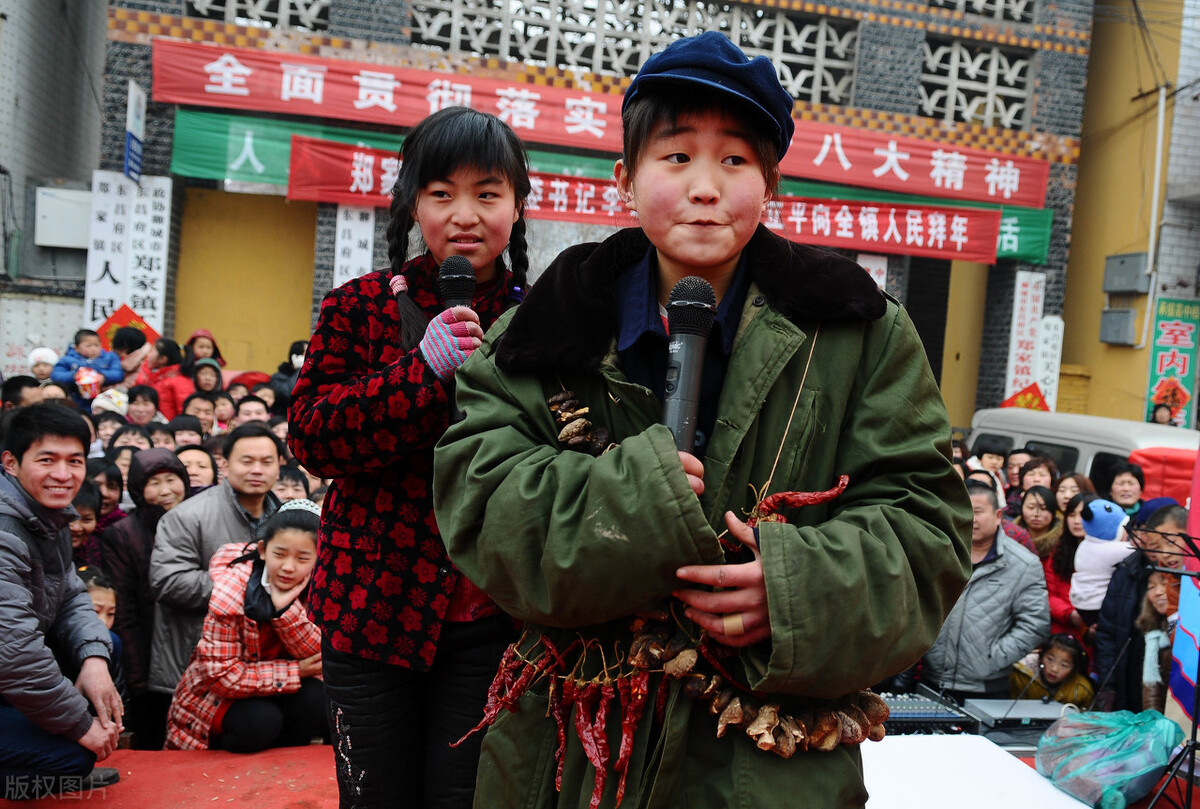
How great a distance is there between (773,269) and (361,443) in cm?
77

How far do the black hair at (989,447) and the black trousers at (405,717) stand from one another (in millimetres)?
7006

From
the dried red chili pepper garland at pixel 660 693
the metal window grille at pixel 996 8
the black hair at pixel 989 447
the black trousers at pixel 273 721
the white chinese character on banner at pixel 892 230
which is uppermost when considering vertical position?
the metal window grille at pixel 996 8

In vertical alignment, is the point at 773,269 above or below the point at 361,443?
above

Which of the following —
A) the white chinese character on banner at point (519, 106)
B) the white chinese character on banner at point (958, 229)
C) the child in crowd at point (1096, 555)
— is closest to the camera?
the child in crowd at point (1096, 555)

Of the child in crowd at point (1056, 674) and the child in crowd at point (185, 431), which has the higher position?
the child in crowd at point (185, 431)

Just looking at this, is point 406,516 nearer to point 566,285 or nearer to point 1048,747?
point 566,285

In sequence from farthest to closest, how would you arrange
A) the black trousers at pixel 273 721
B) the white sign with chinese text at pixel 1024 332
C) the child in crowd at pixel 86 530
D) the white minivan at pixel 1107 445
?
the white sign with chinese text at pixel 1024 332, the white minivan at pixel 1107 445, the child in crowd at pixel 86 530, the black trousers at pixel 273 721

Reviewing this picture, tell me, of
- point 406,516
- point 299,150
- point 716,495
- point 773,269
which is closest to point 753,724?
point 716,495

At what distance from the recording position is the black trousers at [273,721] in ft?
10.8

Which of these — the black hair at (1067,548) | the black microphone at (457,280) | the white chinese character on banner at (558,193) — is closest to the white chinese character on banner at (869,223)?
the white chinese character on banner at (558,193)

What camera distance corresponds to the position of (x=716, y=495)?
3.95 feet

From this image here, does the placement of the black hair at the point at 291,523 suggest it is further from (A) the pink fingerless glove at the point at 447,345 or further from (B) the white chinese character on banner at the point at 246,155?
(B) the white chinese character on banner at the point at 246,155

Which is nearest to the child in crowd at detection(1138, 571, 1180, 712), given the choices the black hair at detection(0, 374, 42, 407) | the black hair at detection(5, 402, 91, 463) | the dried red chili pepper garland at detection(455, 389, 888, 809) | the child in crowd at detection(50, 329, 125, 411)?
the dried red chili pepper garland at detection(455, 389, 888, 809)

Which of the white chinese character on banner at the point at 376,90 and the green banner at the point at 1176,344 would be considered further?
the green banner at the point at 1176,344
